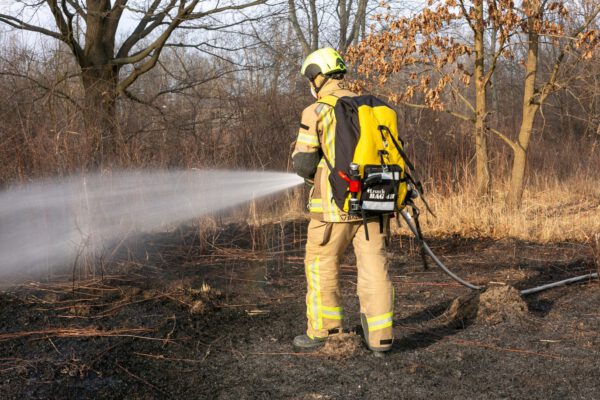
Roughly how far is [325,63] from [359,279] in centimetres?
137

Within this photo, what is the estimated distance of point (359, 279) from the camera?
12.8 feet

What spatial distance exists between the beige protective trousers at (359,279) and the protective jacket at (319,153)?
0.10m

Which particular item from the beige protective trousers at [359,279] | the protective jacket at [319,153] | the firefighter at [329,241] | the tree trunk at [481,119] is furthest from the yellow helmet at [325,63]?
the tree trunk at [481,119]

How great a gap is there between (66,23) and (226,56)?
2.99m

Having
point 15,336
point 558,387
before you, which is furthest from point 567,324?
point 15,336

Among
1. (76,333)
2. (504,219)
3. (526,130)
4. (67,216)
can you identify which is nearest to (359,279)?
(76,333)

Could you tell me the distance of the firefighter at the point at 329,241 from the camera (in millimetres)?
3795

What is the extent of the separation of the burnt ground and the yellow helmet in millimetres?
1794

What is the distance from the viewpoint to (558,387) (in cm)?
345

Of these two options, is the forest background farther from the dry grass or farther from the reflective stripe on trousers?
the reflective stripe on trousers

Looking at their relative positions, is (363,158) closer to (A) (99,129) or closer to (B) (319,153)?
(B) (319,153)

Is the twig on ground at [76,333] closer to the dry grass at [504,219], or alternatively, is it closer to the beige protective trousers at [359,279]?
the beige protective trousers at [359,279]

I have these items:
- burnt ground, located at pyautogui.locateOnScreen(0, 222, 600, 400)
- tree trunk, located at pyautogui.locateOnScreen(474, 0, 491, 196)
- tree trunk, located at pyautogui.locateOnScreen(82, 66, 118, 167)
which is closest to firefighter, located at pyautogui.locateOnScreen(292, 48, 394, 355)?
burnt ground, located at pyautogui.locateOnScreen(0, 222, 600, 400)

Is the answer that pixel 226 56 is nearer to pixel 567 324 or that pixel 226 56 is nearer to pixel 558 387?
pixel 567 324
